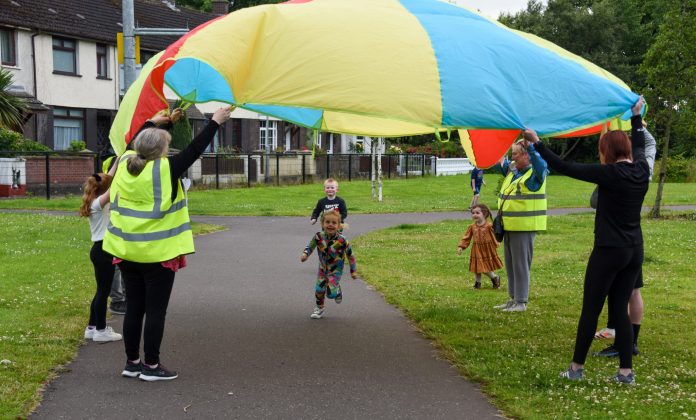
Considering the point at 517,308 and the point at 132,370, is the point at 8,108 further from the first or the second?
the point at 132,370

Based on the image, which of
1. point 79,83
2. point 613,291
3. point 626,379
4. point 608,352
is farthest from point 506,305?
point 79,83

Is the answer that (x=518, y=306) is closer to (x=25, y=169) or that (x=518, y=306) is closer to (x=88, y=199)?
(x=88, y=199)

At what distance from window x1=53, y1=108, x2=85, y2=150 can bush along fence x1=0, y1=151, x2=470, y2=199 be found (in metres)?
7.14

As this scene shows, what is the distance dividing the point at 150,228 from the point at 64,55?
105 ft

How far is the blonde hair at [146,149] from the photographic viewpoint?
593 cm

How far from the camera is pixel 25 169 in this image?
83.7ft

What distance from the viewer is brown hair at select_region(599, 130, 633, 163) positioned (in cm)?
614

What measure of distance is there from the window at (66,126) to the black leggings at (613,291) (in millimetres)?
32646

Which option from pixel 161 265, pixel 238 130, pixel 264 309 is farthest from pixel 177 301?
pixel 238 130

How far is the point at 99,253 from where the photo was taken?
7.27 m

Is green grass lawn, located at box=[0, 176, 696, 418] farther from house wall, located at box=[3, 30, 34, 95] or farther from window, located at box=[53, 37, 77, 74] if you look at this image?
window, located at box=[53, 37, 77, 74]

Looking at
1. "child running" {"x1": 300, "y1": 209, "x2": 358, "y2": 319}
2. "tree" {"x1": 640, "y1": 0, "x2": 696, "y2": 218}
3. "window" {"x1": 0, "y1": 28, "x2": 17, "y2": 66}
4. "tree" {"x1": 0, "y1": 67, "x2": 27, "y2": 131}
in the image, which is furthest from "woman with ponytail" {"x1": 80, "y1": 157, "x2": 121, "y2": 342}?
"window" {"x1": 0, "y1": 28, "x2": 17, "y2": 66}

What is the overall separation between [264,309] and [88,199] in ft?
8.70

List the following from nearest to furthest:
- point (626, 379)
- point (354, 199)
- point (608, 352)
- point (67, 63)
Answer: point (626, 379) → point (608, 352) → point (354, 199) → point (67, 63)
